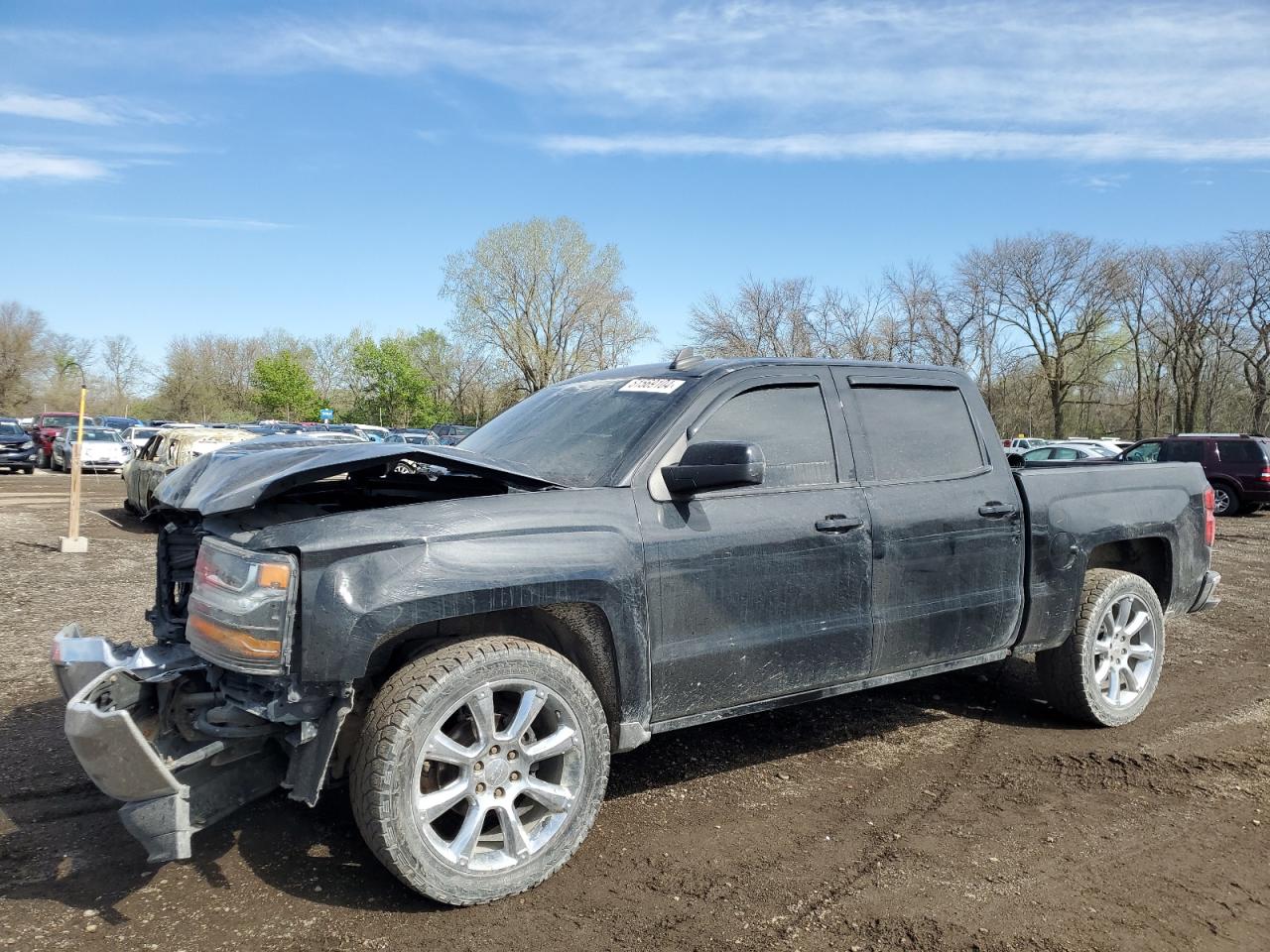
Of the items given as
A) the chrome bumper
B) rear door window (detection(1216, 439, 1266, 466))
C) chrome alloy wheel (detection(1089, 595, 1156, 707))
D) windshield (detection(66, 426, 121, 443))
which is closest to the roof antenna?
the chrome bumper

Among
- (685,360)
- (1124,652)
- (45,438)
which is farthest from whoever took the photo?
(45,438)

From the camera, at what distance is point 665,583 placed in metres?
3.47

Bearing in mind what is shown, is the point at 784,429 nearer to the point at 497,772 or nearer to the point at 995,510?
the point at 995,510

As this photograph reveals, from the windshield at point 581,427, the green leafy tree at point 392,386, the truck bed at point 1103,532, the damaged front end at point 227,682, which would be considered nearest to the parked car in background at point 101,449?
the windshield at point 581,427

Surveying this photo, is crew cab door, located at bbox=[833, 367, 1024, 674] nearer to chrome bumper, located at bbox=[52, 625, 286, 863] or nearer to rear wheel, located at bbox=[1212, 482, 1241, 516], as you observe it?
chrome bumper, located at bbox=[52, 625, 286, 863]

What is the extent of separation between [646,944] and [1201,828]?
246 cm

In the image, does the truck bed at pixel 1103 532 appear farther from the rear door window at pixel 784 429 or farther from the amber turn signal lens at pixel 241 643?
the amber turn signal lens at pixel 241 643

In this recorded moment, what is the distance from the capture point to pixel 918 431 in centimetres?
451

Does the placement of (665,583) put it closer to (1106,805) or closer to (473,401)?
(1106,805)

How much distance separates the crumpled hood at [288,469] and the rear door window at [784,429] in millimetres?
878

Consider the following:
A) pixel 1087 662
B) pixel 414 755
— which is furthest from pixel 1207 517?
pixel 414 755

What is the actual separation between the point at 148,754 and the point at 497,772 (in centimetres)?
107

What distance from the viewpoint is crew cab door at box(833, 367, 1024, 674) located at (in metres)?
4.10

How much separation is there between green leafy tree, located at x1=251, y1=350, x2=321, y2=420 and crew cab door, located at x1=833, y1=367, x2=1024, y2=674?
7185 centimetres
